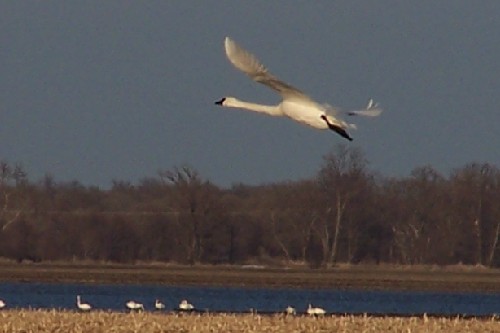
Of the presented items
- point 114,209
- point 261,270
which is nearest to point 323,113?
point 261,270

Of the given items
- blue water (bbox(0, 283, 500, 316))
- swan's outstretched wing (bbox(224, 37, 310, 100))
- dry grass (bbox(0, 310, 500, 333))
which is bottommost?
dry grass (bbox(0, 310, 500, 333))

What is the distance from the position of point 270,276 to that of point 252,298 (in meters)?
17.7

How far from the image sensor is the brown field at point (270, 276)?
66.6 meters

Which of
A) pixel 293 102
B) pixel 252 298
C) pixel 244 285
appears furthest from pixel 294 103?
pixel 244 285

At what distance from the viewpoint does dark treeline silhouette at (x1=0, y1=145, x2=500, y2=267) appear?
8444cm

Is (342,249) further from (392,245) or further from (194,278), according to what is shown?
(194,278)

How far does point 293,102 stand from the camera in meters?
19.6

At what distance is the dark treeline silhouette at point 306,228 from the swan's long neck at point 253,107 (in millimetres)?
60092

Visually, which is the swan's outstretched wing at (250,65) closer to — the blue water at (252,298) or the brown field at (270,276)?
the blue water at (252,298)

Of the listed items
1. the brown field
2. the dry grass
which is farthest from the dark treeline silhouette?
the dry grass

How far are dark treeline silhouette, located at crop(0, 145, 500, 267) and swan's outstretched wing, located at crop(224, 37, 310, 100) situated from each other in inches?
2455

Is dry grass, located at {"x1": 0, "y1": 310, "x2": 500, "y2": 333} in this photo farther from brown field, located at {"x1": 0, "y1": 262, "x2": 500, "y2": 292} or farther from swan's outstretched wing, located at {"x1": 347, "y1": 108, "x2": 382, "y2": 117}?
brown field, located at {"x1": 0, "y1": 262, "x2": 500, "y2": 292}

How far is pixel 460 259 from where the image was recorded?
276ft

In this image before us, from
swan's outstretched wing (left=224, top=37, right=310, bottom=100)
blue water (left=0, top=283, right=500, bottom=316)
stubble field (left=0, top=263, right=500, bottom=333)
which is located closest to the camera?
swan's outstretched wing (left=224, top=37, right=310, bottom=100)
